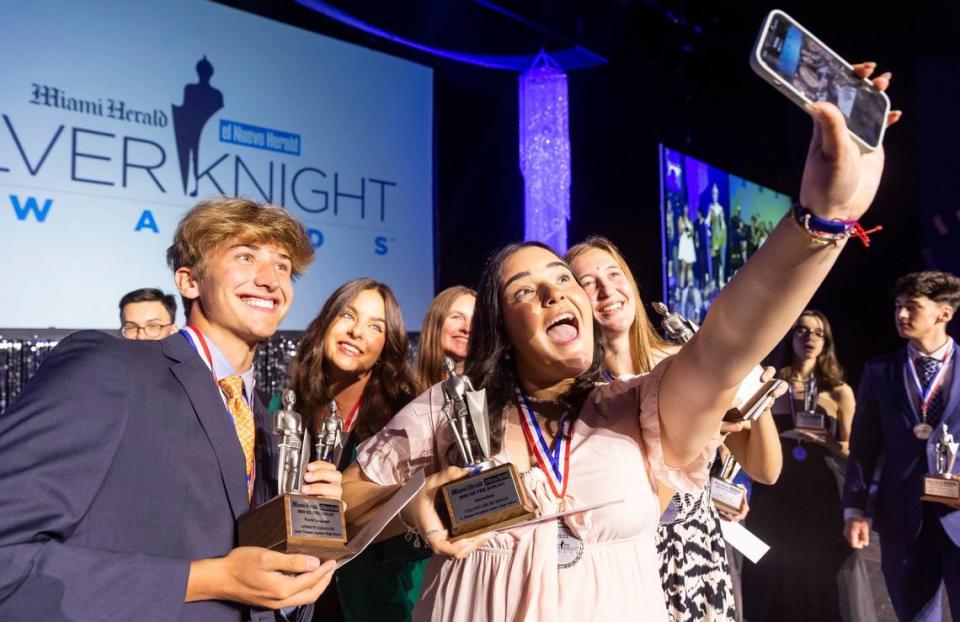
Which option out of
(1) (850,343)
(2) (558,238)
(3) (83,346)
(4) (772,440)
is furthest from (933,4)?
(3) (83,346)

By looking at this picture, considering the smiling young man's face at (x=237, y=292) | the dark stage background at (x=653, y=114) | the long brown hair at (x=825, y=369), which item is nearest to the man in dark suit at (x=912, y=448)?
the long brown hair at (x=825, y=369)

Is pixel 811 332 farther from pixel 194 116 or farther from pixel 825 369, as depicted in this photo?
pixel 194 116

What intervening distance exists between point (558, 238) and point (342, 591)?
223 inches

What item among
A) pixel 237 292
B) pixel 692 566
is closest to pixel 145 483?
pixel 237 292

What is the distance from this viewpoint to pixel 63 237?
16.1ft

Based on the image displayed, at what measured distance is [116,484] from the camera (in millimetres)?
1454

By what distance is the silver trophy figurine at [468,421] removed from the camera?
1.65 m

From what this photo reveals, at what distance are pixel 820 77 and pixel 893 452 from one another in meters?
3.70

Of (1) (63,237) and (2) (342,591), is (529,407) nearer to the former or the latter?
(2) (342,591)

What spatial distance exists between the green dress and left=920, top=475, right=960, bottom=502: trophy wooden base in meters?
2.16

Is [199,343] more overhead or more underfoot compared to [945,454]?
more overhead

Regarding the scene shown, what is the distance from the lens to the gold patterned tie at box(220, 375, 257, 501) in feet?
5.70

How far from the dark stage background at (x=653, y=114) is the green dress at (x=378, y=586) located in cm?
447

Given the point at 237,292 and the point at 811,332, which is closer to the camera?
the point at 237,292
